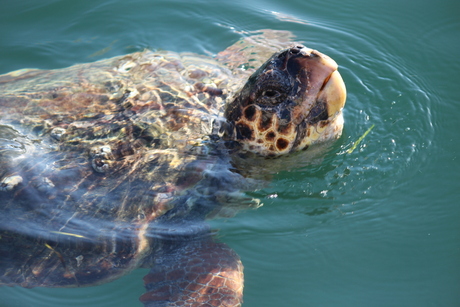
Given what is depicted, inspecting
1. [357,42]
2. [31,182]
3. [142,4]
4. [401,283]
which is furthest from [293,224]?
[142,4]

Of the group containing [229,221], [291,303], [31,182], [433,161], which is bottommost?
[291,303]

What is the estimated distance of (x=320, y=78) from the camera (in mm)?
3029

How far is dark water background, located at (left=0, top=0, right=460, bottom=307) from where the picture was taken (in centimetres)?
315

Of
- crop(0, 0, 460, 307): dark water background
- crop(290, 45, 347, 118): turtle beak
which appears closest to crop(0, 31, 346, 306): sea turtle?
crop(290, 45, 347, 118): turtle beak

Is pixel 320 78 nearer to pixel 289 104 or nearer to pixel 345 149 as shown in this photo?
pixel 289 104

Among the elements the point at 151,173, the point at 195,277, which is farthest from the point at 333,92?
the point at 195,277

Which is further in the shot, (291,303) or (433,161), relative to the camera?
(433,161)

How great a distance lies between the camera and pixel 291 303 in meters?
3.06

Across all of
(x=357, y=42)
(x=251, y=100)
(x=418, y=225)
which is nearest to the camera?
(x=251, y=100)

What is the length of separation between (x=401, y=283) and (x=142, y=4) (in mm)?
5091

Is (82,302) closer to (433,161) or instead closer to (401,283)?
(401,283)

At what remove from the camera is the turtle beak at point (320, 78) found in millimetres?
3021

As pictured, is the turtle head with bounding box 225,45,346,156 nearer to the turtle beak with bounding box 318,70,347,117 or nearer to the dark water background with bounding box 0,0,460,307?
the turtle beak with bounding box 318,70,347,117

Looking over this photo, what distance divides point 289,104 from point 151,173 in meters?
1.22
